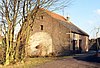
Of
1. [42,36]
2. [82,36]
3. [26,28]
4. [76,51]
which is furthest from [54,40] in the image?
[26,28]

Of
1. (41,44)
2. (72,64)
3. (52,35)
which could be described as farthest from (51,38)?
(72,64)

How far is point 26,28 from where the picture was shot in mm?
24188

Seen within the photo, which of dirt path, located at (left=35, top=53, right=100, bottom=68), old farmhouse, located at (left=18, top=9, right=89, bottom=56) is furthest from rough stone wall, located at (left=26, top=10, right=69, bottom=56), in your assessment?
dirt path, located at (left=35, top=53, right=100, bottom=68)

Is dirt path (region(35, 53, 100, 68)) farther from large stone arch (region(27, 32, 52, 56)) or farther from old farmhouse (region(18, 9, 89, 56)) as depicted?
large stone arch (region(27, 32, 52, 56))

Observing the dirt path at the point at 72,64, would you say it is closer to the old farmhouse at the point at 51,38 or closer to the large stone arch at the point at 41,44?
the old farmhouse at the point at 51,38

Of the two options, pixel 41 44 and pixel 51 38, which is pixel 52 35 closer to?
pixel 51 38

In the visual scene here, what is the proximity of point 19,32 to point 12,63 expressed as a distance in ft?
10.7

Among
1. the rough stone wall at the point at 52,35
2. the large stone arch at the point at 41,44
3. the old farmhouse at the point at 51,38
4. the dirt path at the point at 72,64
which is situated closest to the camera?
the dirt path at the point at 72,64

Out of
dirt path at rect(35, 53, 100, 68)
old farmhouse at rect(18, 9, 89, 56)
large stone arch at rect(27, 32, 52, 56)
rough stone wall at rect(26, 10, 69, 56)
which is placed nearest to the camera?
dirt path at rect(35, 53, 100, 68)

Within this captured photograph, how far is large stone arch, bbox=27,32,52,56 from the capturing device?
45031 millimetres

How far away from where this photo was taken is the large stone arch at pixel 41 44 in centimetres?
4503

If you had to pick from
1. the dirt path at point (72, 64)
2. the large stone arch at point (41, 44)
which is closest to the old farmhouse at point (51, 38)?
the large stone arch at point (41, 44)

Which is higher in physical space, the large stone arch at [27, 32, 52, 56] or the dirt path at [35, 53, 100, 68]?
the large stone arch at [27, 32, 52, 56]

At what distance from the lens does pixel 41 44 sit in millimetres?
45406
